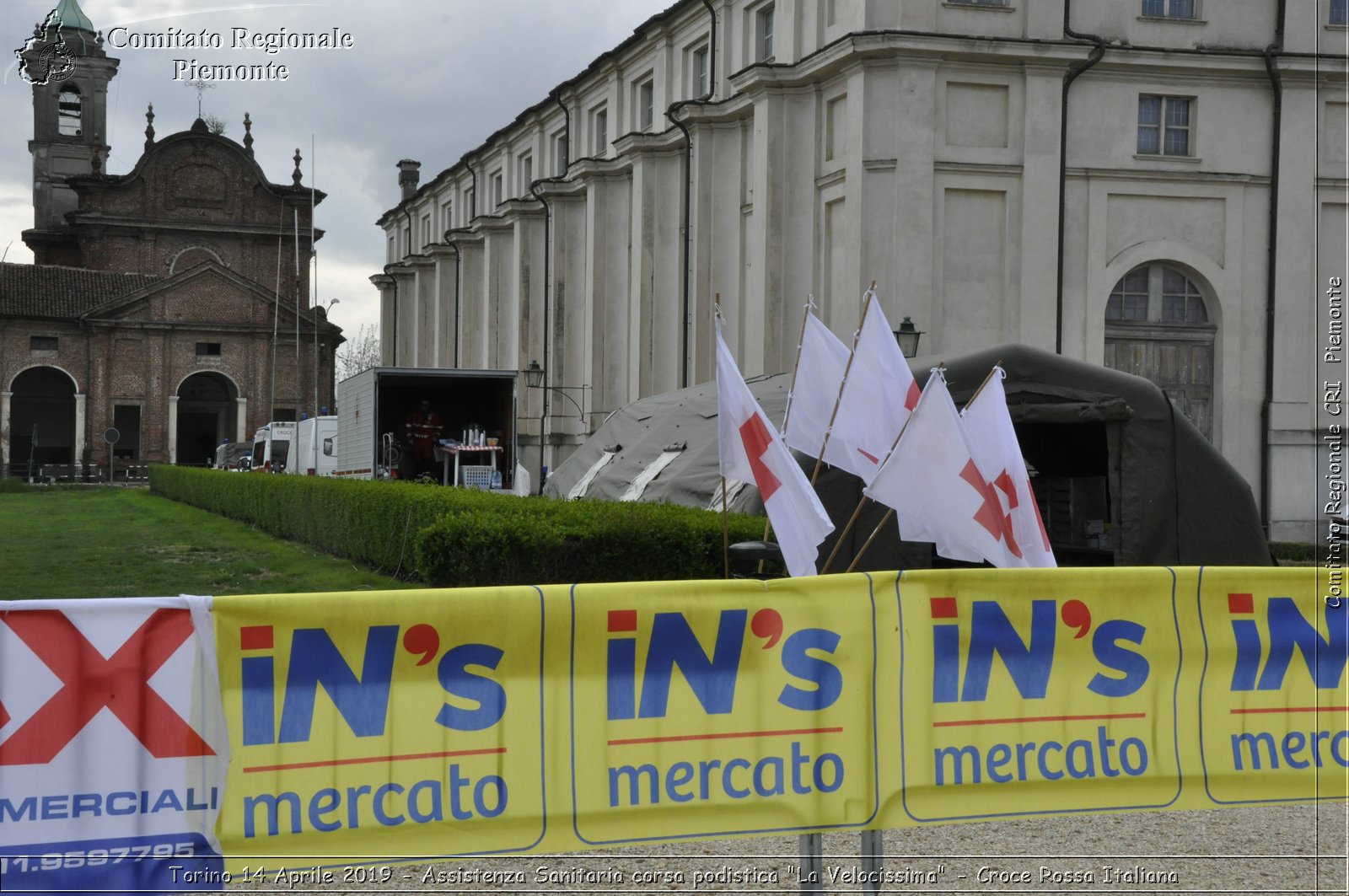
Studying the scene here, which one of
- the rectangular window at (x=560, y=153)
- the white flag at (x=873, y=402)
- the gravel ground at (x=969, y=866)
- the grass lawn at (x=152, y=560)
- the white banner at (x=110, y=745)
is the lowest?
the grass lawn at (x=152, y=560)

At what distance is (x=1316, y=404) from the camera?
2747 cm

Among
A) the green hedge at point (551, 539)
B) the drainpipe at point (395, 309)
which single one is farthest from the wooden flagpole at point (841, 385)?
the drainpipe at point (395, 309)

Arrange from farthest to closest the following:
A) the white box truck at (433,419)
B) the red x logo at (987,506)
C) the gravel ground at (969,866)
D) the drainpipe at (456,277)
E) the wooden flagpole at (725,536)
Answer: the drainpipe at (456,277) < the white box truck at (433,419) < the wooden flagpole at (725,536) < the red x logo at (987,506) < the gravel ground at (969,866)

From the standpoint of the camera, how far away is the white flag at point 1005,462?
853 cm

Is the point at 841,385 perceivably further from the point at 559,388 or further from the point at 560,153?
the point at 560,153

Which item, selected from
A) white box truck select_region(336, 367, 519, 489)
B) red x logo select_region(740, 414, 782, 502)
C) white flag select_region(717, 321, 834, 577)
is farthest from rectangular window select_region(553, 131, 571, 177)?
red x logo select_region(740, 414, 782, 502)

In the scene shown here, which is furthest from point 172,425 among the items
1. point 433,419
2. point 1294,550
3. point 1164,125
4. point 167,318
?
point 1294,550

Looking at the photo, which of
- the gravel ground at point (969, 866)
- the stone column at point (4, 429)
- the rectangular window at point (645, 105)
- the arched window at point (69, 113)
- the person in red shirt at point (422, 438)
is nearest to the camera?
the gravel ground at point (969, 866)

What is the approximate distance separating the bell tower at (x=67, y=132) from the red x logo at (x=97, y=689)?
81.1 m

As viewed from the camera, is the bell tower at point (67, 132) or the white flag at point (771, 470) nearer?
the white flag at point (771, 470)

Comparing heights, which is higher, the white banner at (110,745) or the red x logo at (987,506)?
the red x logo at (987,506)

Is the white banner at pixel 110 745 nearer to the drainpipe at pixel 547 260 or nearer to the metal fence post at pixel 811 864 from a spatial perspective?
the metal fence post at pixel 811 864

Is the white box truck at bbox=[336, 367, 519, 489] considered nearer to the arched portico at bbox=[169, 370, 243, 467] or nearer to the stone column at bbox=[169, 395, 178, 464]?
the stone column at bbox=[169, 395, 178, 464]

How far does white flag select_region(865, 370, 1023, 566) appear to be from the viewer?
8.02 metres
